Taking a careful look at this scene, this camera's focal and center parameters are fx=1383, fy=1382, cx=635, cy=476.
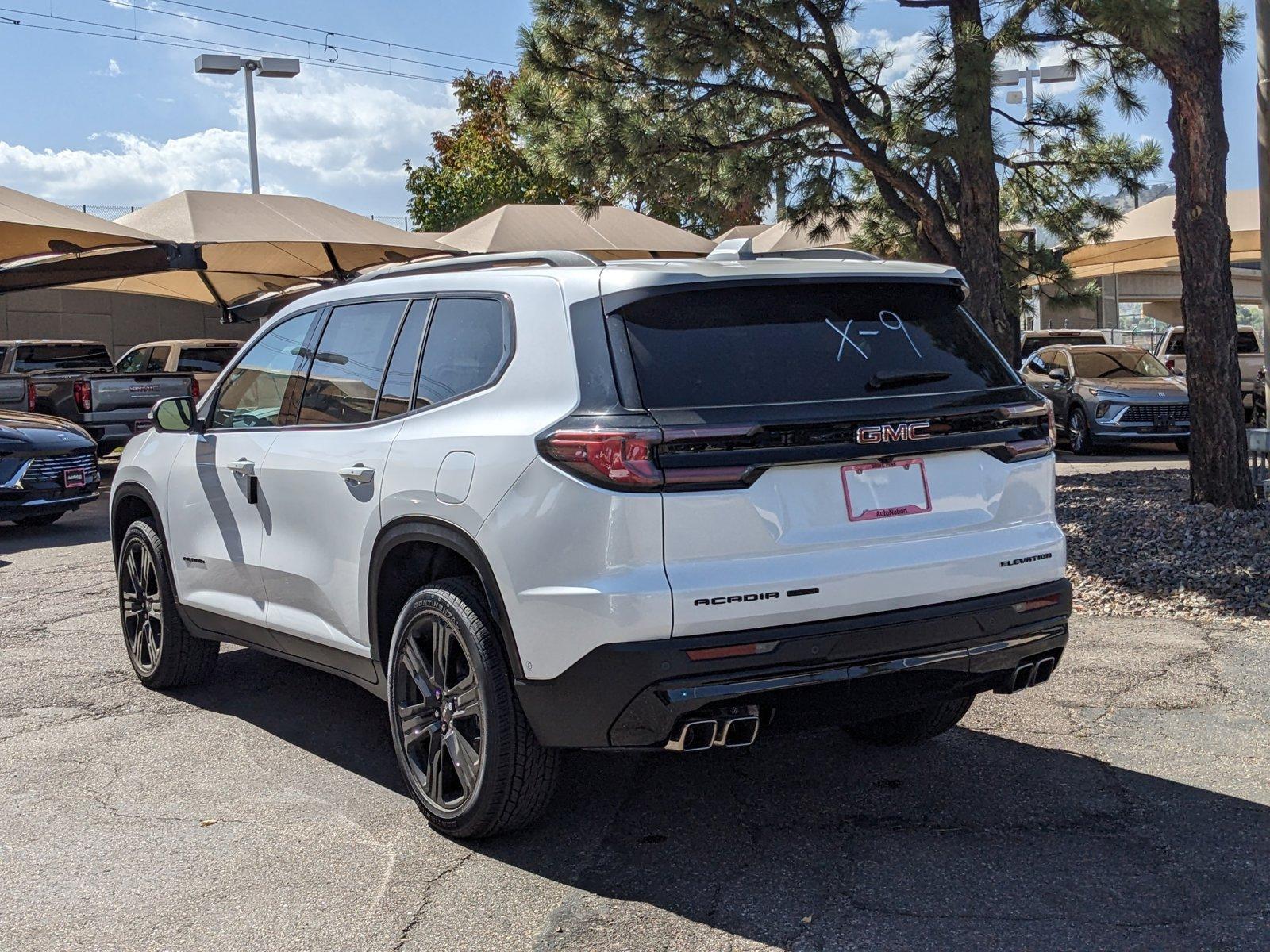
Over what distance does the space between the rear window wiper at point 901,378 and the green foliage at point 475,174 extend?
3001cm

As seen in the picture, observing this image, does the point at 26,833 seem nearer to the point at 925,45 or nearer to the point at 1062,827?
the point at 1062,827

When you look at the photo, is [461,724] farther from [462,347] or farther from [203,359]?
[203,359]

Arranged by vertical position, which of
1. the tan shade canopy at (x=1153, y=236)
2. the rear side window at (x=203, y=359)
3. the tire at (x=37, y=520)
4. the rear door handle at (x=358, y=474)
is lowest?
the tire at (x=37, y=520)

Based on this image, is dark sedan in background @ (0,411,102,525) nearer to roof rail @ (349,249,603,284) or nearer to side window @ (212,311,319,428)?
side window @ (212,311,319,428)

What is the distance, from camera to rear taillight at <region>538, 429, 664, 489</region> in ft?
12.1

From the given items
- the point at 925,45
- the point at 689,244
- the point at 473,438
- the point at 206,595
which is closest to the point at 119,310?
the point at 689,244

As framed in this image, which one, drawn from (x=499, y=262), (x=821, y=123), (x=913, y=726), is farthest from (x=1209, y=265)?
(x=499, y=262)

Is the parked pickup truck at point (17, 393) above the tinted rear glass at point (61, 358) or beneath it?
beneath

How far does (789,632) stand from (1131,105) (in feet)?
30.5

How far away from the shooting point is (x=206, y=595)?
18.9ft

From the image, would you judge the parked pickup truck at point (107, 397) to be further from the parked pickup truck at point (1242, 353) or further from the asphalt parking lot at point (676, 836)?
the parked pickup truck at point (1242, 353)

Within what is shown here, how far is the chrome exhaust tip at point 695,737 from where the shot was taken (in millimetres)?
3762

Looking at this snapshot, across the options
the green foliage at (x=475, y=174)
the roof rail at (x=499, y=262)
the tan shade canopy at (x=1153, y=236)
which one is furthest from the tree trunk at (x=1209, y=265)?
the green foliage at (x=475, y=174)

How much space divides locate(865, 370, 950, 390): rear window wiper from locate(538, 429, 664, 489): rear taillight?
761 millimetres
